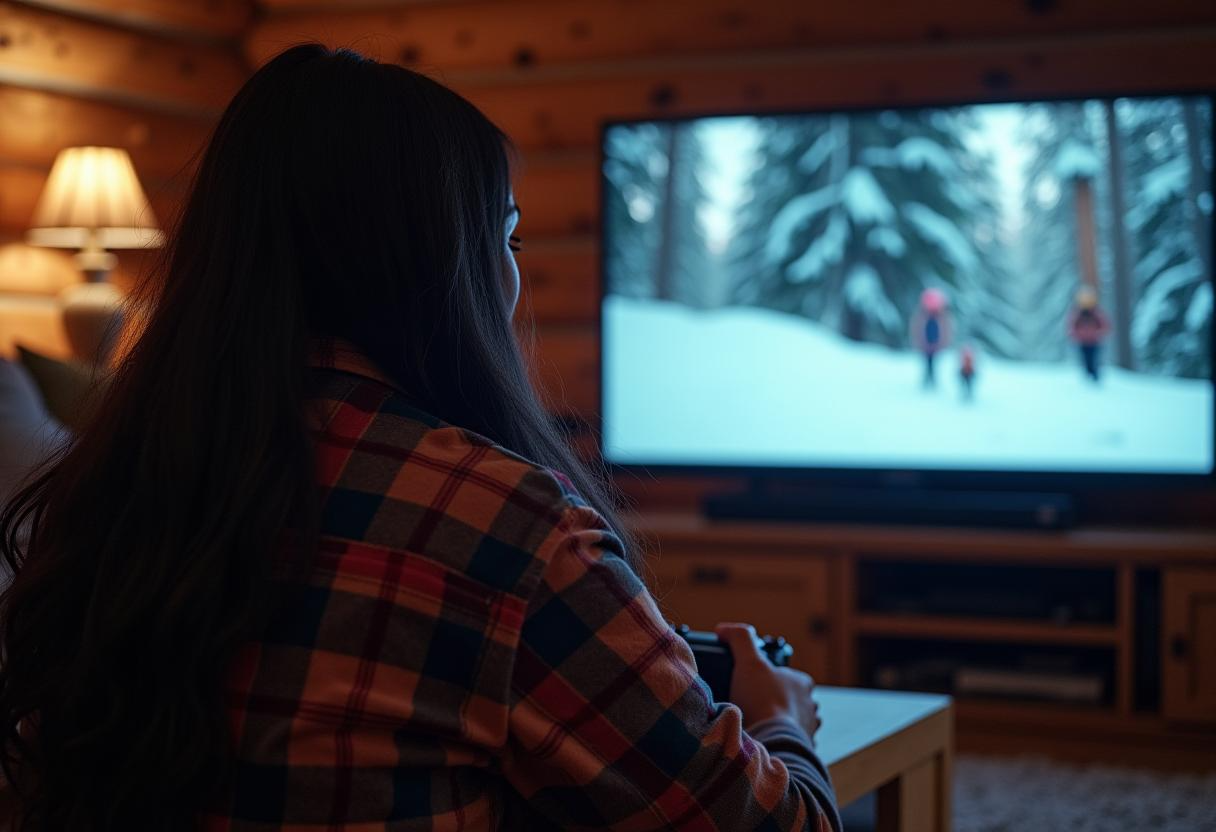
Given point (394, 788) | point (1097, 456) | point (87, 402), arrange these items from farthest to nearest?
1. point (1097, 456)
2. point (87, 402)
3. point (394, 788)

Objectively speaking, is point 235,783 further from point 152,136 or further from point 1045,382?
point 152,136

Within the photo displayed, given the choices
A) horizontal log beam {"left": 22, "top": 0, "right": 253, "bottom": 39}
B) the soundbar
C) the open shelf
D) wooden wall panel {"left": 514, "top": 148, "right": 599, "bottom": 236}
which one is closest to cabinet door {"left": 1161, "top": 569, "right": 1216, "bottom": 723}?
the open shelf

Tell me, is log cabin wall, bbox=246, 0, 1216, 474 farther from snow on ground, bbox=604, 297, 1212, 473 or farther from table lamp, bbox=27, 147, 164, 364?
table lamp, bbox=27, 147, 164, 364

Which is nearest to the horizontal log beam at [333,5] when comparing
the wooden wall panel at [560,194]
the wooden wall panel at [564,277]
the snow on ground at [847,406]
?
the wooden wall panel at [560,194]

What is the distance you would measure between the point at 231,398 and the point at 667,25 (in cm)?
319

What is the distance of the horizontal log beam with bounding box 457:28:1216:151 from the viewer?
3.44 metres

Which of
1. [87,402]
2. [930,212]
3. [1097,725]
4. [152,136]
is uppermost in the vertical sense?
[152,136]

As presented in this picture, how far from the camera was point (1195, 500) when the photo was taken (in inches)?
134


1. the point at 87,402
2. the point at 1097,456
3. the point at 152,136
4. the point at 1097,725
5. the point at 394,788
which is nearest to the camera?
the point at 394,788

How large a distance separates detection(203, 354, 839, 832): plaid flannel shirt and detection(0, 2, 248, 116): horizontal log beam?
3.20 metres

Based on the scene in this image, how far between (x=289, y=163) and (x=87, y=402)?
0.42m

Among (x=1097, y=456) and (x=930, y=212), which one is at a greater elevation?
(x=930, y=212)

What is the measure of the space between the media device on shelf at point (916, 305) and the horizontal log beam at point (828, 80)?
12cm

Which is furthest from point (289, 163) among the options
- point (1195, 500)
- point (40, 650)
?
point (1195, 500)
